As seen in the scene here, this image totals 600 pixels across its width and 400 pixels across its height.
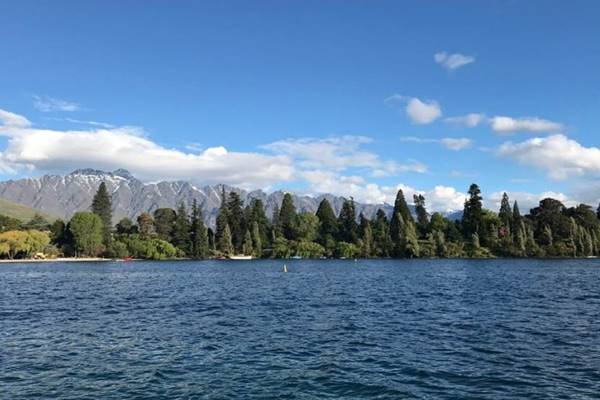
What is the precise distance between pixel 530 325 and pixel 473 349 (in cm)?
1336

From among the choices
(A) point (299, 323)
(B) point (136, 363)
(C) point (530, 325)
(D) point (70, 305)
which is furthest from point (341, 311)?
Answer: (D) point (70, 305)

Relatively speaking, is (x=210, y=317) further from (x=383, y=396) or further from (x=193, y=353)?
(x=383, y=396)

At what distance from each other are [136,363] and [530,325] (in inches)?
1286

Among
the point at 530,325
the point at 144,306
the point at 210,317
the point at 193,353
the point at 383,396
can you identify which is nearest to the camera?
the point at 383,396

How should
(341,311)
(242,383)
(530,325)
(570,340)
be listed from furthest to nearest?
(341,311) < (530,325) < (570,340) < (242,383)

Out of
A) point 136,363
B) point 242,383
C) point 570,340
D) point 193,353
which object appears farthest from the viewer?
point 570,340

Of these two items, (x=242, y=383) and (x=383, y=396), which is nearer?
(x=383, y=396)

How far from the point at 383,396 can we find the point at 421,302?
4145cm

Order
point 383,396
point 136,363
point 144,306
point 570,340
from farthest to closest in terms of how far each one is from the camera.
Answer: point 144,306
point 570,340
point 136,363
point 383,396

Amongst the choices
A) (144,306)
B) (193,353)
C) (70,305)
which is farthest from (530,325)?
(70,305)

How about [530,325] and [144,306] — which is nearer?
[530,325]

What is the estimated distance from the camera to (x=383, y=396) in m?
25.0

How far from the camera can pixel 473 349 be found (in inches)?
1385

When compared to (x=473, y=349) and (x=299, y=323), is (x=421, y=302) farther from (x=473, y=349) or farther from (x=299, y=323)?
(x=473, y=349)
